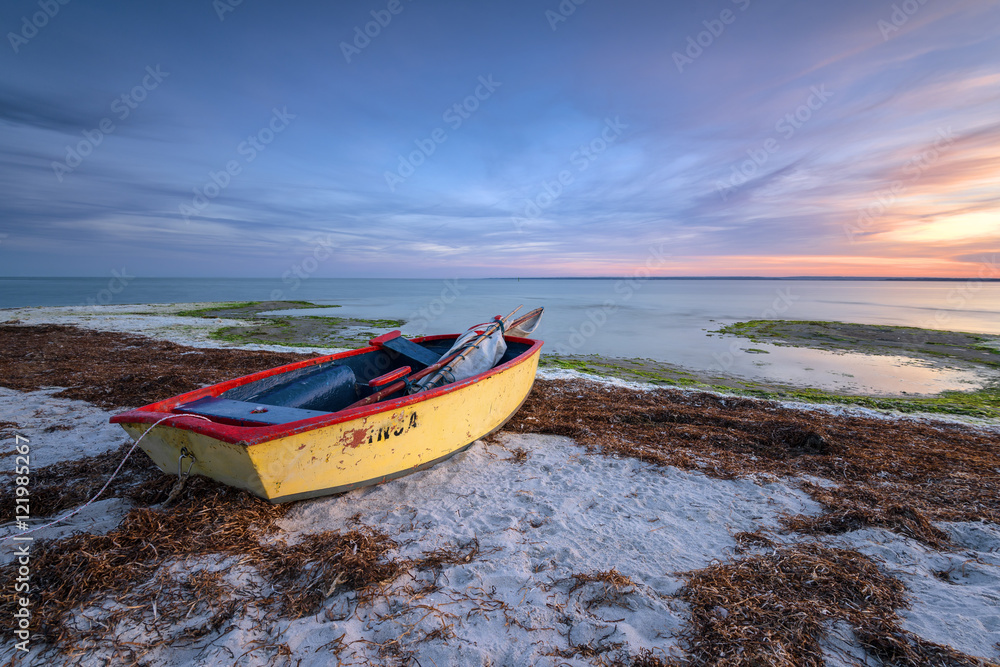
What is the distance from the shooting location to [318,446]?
302cm

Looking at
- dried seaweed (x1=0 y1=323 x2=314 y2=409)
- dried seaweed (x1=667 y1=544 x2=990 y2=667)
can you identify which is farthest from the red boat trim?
dried seaweed (x1=0 y1=323 x2=314 y2=409)

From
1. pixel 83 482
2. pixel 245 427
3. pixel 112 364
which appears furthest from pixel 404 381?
pixel 112 364

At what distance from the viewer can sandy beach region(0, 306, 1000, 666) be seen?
6.82 ft

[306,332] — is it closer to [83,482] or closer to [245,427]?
[83,482]

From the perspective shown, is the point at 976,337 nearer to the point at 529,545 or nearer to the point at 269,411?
the point at 529,545

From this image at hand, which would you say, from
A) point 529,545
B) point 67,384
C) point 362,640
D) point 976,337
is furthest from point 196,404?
point 976,337

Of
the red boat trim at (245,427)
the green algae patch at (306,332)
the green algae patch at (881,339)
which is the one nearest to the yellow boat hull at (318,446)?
the red boat trim at (245,427)

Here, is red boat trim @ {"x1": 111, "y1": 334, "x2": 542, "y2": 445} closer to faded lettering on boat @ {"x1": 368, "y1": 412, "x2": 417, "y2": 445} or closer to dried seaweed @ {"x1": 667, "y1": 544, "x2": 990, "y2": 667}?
faded lettering on boat @ {"x1": 368, "y1": 412, "x2": 417, "y2": 445}

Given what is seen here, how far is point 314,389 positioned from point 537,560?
2.91 meters

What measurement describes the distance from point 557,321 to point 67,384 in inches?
798

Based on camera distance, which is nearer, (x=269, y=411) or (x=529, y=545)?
(x=529, y=545)

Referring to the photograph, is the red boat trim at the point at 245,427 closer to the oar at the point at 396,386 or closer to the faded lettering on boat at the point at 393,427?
the faded lettering on boat at the point at 393,427

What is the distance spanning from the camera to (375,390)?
194 inches

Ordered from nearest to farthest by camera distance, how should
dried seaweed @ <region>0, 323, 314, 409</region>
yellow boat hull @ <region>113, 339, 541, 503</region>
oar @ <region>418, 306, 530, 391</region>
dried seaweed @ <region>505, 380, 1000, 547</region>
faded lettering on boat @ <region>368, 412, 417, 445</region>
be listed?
yellow boat hull @ <region>113, 339, 541, 503</region> < faded lettering on boat @ <region>368, 412, 417, 445</region> < dried seaweed @ <region>505, 380, 1000, 547</region> < oar @ <region>418, 306, 530, 391</region> < dried seaweed @ <region>0, 323, 314, 409</region>
